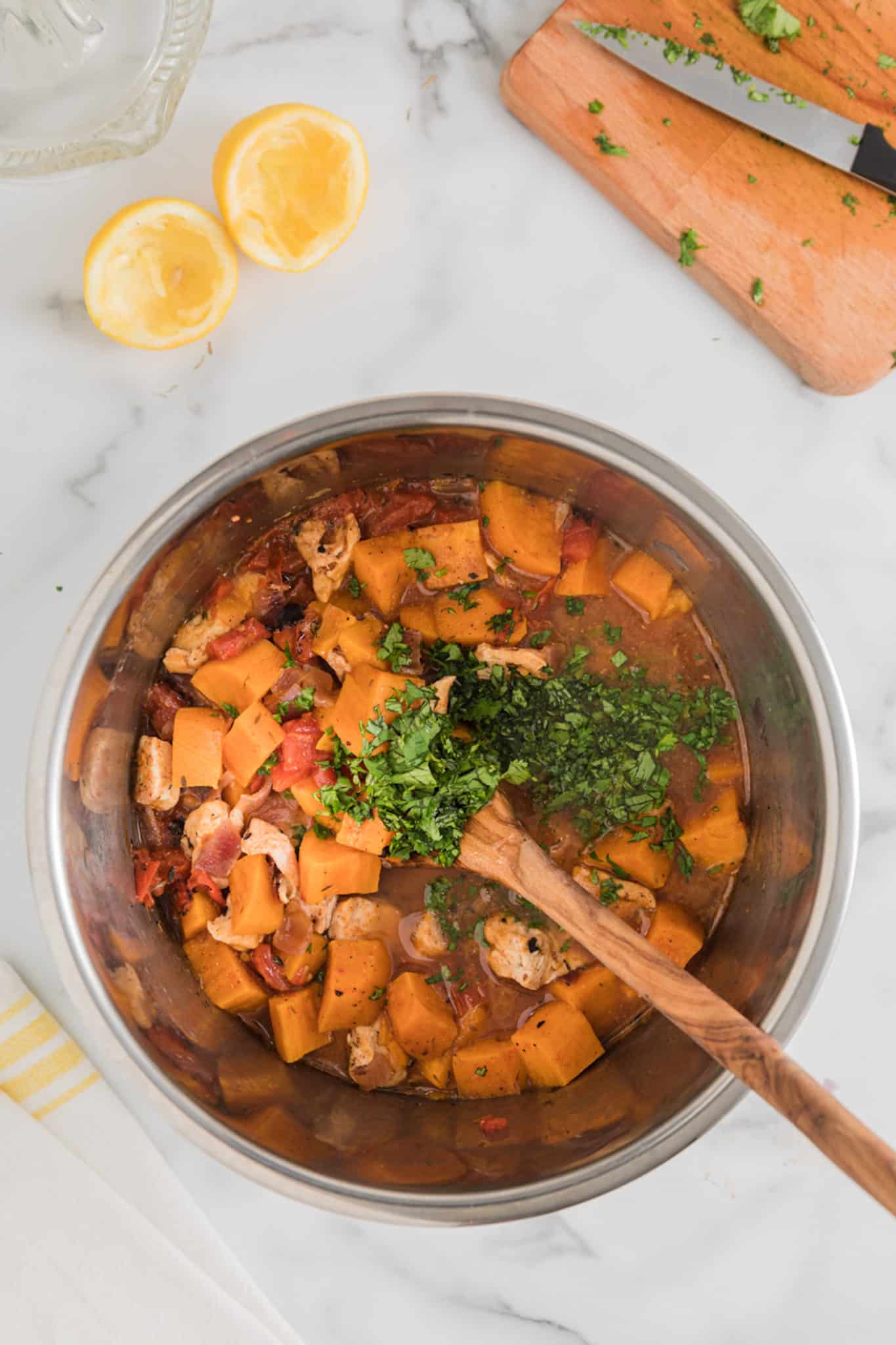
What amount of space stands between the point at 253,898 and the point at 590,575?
1.06 metres

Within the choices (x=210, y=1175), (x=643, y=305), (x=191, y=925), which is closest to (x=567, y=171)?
(x=643, y=305)

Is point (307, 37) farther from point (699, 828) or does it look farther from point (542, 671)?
point (699, 828)

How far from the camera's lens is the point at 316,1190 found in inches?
77.9

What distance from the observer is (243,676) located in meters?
2.35

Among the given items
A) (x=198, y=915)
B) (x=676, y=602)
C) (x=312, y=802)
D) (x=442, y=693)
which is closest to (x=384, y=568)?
(x=442, y=693)

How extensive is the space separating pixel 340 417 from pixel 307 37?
1.08m

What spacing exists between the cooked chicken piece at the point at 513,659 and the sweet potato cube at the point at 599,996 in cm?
72

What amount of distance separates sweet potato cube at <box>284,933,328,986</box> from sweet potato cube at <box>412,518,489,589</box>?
870 mm

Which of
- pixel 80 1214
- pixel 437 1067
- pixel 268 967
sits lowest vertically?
pixel 437 1067

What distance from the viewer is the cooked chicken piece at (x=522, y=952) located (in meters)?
2.42

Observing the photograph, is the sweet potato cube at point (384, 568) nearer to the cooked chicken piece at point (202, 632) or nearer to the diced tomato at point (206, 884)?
the cooked chicken piece at point (202, 632)

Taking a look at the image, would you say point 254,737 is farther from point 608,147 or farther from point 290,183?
point 608,147

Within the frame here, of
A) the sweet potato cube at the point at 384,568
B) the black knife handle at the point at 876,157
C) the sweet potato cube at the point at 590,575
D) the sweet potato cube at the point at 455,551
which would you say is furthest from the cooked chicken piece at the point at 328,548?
the black knife handle at the point at 876,157

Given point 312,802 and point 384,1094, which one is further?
point 384,1094
